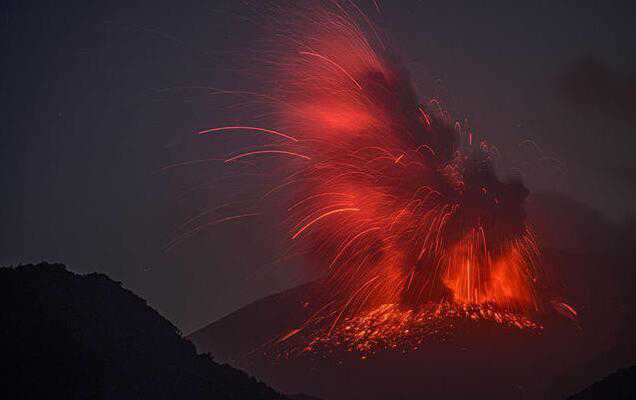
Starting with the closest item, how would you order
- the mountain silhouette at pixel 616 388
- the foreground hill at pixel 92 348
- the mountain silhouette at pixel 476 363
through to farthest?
the foreground hill at pixel 92 348, the mountain silhouette at pixel 616 388, the mountain silhouette at pixel 476 363

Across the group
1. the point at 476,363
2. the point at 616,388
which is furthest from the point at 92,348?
the point at 476,363

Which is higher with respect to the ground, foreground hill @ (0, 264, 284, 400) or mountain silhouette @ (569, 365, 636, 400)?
foreground hill @ (0, 264, 284, 400)

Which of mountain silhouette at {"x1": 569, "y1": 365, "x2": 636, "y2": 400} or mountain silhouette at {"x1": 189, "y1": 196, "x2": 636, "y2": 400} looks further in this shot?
mountain silhouette at {"x1": 189, "y1": 196, "x2": 636, "y2": 400}

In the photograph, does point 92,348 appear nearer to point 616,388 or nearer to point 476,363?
point 616,388

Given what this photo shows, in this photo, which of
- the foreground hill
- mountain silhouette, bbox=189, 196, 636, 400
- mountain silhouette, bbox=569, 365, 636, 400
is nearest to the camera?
the foreground hill

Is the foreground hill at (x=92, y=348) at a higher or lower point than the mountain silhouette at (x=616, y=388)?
higher

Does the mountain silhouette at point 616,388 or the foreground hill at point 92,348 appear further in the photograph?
the mountain silhouette at point 616,388

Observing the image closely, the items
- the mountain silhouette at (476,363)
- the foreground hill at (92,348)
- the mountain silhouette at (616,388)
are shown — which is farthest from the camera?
the mountain silhouette at (476,363)

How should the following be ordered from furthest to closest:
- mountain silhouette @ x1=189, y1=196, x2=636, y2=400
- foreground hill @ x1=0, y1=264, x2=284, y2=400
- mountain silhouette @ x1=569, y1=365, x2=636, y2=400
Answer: mountain silhouette @ x1=189, y1=196, x2=636, y2=400 < mountain silhouette @ x1=569, y1=365, x2=636, y2=400 < foreground hill @ x1=0, y1=264, x2=284, y2=400
